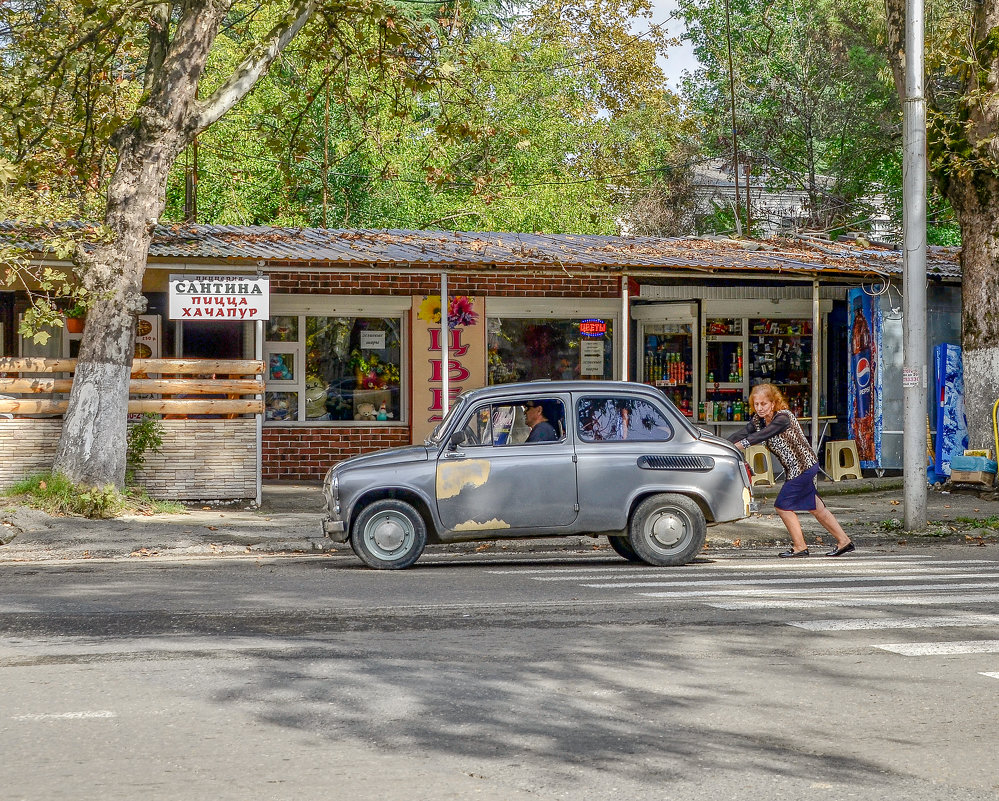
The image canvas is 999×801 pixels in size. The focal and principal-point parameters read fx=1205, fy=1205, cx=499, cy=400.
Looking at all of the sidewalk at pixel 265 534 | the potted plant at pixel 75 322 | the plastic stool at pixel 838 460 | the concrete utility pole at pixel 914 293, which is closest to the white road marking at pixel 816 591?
the sidewalk at pixel 265 534

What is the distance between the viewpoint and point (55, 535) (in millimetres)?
12789

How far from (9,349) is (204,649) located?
46.0 feet

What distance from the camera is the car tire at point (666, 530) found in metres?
10.7

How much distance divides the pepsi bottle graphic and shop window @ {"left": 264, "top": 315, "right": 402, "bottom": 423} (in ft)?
24.5

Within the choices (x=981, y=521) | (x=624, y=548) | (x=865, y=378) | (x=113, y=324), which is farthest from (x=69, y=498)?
(x=865, y=378)

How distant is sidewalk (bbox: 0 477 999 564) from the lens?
492 inches

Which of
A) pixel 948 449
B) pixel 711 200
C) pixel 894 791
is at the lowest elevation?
pixel 894 791

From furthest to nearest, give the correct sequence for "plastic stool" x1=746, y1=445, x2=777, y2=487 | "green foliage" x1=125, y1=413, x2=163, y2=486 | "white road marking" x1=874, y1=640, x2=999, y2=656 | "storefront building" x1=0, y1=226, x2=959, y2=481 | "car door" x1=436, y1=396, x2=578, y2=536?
1. "storefront building" x1=0, y1=226, x2=959, y2=481
2. "plastic stool" x1=746, y1=445, x2=777, y2=487
3. "green foliage" x1=125, y1=413, x2=163, y2=486
4. "car door" x1=436, y1=396, x2=578, y2=536
5. "white road marking" x1=874, y1=640, x2=999, y2=656

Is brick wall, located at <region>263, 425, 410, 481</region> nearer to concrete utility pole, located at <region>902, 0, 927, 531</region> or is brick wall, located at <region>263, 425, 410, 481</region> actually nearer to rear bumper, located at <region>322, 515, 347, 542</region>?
concrete utility pole, located at <region>902, 0, 927, 531</region>

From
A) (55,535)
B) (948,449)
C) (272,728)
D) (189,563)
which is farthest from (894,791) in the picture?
(948,449)

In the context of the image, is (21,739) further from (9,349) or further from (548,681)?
(9,349)

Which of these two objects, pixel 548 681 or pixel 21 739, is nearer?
pixel 21 739

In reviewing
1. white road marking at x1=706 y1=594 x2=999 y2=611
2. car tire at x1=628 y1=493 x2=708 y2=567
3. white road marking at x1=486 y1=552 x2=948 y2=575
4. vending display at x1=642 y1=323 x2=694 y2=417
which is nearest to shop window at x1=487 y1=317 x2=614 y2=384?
vending display at x1=642 y1=323 x2=694 y2=417

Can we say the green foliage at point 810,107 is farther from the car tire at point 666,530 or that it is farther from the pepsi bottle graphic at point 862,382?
the car tire at point 666,530
